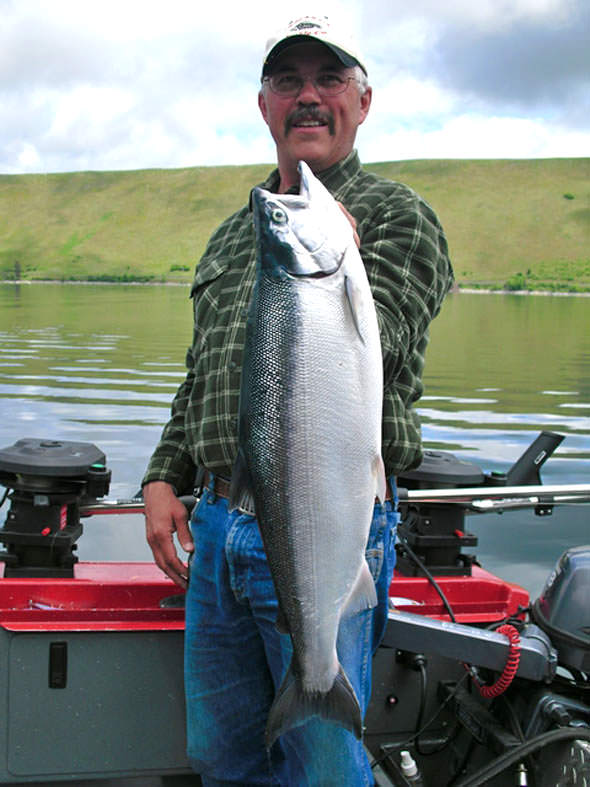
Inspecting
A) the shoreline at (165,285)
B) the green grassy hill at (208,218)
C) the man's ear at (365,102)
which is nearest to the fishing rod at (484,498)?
the man's ear at (365,102)

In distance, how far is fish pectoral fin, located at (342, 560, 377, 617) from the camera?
6.02ft

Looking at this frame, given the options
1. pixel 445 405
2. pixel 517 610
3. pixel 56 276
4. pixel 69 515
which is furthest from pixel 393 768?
pixel 56 276

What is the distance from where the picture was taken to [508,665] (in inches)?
105

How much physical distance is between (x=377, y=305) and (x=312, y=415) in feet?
1.52

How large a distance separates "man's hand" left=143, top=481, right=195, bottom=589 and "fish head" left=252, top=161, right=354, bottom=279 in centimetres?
111

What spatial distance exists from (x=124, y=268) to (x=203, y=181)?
96.6 ft

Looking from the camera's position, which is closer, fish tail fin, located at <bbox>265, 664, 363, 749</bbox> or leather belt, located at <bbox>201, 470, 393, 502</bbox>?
fish tail fin, located at <bbox>265, 664, 363, 749</bbox>

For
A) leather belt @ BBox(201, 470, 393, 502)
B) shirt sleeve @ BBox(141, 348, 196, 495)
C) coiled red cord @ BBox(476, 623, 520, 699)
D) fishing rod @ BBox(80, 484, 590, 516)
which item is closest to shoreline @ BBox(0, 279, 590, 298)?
fishing rod @ BBox(80, 484, 590, 516)

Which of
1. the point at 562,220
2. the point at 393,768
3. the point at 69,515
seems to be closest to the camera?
the point at 393,768

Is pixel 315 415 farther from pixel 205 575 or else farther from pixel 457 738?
pixel 457 738

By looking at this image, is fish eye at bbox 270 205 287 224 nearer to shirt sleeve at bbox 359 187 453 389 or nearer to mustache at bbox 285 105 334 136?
shirt sleeve at bbox 359 187 453 389

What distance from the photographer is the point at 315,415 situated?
1.72 m

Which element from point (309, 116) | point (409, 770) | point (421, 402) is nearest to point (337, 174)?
point (309, 116)

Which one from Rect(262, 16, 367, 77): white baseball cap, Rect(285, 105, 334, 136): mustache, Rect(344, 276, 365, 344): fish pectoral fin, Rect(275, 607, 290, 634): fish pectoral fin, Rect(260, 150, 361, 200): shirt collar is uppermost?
Rect(262, 16, 367, 77): white baseball cap
